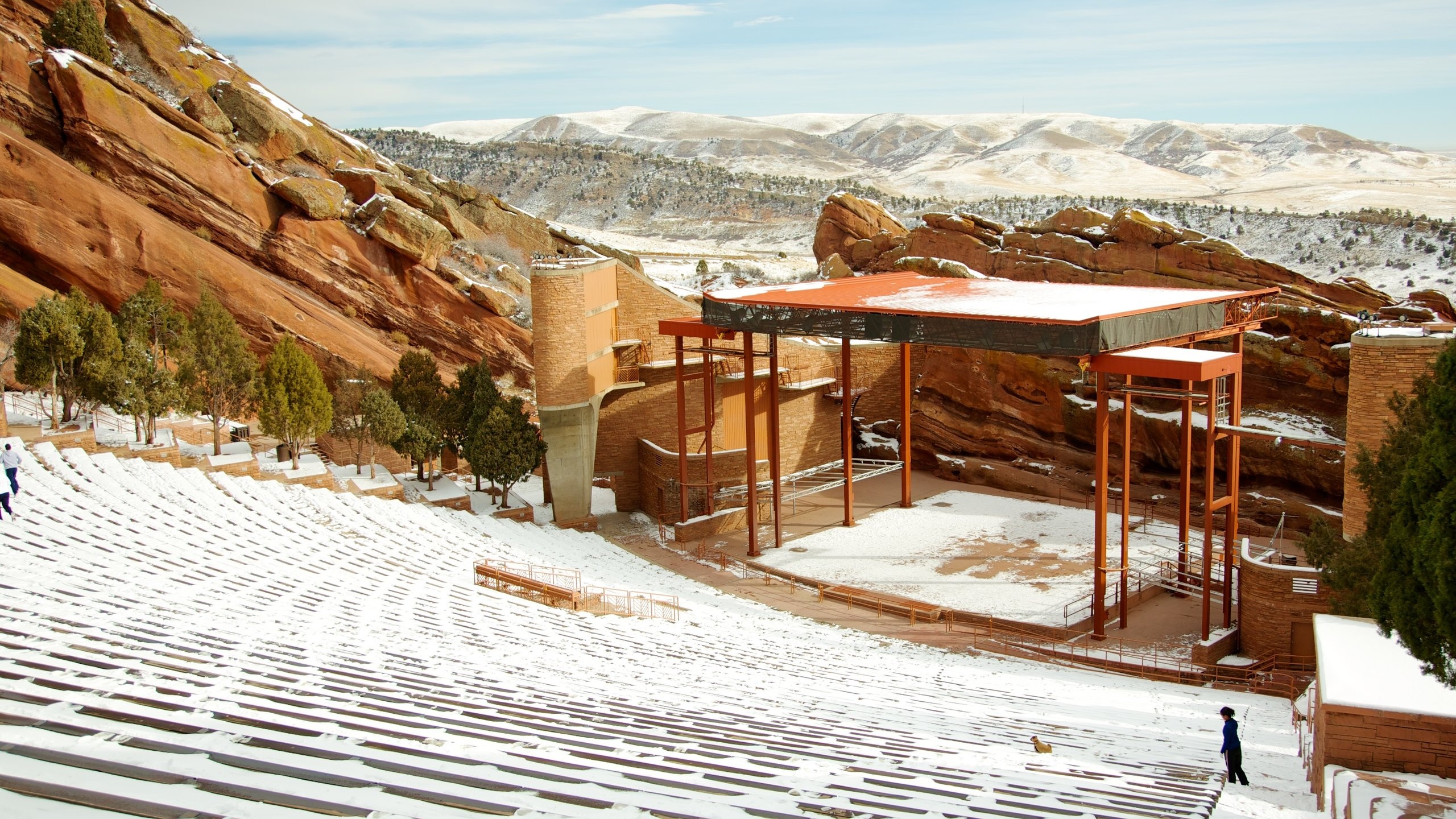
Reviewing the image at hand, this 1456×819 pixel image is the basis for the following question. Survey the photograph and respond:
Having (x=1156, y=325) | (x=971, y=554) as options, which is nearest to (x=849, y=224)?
(x=971, y=554)

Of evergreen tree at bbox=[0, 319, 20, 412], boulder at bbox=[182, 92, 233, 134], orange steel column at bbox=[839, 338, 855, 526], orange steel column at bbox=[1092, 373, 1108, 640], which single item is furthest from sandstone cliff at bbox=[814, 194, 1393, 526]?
evergreen tree at bbox=[0, 319, 20, 412]

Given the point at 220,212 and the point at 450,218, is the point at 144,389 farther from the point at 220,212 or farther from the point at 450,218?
the point at 450,218

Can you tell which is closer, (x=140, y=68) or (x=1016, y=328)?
(x=1016, y=328)

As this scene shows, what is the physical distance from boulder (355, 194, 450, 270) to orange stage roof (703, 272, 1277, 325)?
13995 millimetres

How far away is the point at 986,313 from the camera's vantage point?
23781mm

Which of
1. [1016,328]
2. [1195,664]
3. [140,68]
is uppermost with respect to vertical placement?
[140,68]

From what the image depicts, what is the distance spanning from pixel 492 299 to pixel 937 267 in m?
17.2

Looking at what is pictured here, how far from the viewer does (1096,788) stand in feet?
31.4

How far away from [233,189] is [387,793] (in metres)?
36.4

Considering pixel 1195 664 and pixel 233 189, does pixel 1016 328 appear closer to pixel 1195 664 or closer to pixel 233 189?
pixel 1195 664

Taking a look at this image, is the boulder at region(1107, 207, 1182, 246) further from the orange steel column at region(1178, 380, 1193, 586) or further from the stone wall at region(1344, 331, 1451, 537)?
the stone wall at region(1344, 331, 1451, 537)

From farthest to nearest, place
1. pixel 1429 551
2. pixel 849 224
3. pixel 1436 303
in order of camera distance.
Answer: pixel 849 224
pixel 1436 303
pixel 1429 551

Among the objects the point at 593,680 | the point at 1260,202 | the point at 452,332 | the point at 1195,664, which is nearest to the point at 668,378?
the point at 452,332

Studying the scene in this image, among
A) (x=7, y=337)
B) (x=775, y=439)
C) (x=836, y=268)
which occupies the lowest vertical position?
(x=775, y=439)
